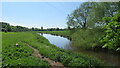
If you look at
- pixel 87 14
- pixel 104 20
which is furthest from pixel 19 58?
pixel 87 14

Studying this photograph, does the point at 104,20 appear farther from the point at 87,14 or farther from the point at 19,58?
the point at 87,14

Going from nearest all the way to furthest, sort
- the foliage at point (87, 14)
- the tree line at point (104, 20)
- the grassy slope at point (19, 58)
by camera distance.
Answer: the tree line at point (104, 20) → the grassy slope at point (19, 58) → the foliage at point (87, 14)

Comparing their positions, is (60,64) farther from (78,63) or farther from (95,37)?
(95,37)

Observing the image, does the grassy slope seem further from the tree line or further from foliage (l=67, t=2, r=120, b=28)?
foliage (l=67, t=2, r=120, b=28)

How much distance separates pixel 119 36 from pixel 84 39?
14.8m

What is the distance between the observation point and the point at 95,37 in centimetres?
1457

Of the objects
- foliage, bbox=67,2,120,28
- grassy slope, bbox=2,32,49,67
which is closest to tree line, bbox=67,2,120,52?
foliage, bbox=67,2,120,28

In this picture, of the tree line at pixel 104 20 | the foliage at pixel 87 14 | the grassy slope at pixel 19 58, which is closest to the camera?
the tree line at pixel 104 20

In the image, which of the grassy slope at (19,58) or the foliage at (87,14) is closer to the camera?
the grassy slope at (19,58)

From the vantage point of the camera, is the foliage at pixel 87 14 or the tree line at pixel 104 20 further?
the foliage at pixel 87 14

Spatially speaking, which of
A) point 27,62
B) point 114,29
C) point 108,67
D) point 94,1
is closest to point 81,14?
point 94,1

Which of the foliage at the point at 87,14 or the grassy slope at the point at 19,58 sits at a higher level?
the foliage at the point at 87,14

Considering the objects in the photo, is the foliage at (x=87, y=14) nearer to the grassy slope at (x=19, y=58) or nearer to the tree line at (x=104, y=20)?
the tree line at (x=104, y=20)

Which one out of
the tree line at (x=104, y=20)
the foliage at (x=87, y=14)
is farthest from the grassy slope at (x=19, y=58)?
the foliage at (x=87, y=14)
